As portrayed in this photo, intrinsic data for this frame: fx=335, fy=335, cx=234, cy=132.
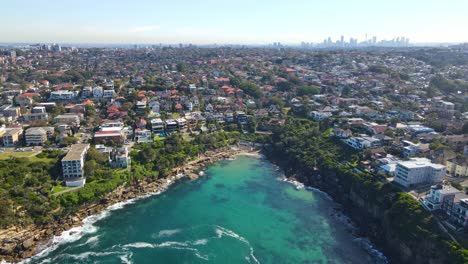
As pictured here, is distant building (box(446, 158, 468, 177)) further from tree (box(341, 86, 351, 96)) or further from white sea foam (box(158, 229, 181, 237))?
tree (box(341, 86, 351, 96))

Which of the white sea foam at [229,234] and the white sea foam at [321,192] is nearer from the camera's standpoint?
the white sea foam at [229,234]

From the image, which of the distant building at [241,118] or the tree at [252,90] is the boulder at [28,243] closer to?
the distant building at [241,118]

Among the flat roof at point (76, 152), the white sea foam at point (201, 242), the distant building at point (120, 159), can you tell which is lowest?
the white sea foam at point (201, 242)

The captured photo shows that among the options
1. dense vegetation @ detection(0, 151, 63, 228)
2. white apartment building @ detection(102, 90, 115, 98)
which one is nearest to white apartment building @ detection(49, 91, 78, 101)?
white apartment building @ detection(102, 90, 115, 98)

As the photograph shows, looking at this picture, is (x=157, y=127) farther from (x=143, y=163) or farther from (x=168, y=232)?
(x=168, y=232)

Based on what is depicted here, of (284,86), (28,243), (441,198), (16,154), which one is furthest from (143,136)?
(284,86)

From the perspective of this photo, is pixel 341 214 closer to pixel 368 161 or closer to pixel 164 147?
pixel 368 161

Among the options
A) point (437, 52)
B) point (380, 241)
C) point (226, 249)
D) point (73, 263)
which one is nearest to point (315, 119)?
point (380, 241)

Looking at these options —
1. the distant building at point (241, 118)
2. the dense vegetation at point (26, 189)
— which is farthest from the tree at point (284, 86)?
the dense vegetation at point (26, 189)
